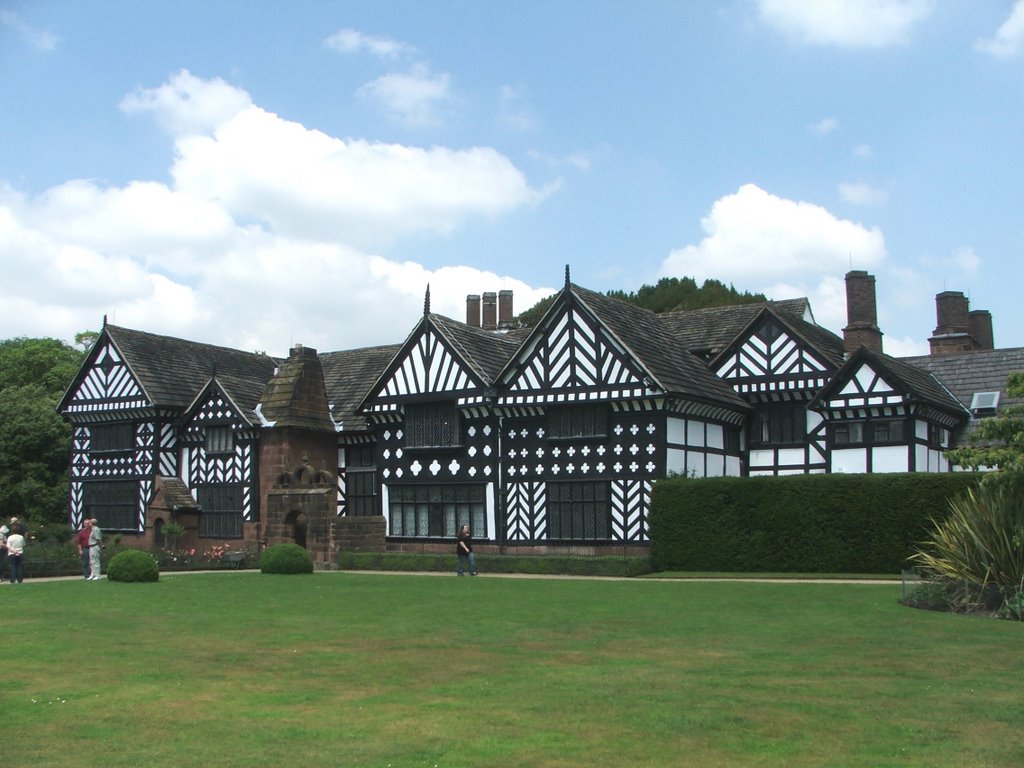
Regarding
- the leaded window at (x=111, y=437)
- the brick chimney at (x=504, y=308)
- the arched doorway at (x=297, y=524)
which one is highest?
the brick chimney at (x=504, y=308)

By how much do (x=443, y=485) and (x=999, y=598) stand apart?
2193cm

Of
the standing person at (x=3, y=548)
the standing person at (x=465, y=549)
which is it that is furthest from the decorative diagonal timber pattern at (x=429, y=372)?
the standing person at (x=3, y=548)

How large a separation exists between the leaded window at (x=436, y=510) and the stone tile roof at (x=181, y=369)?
6.58m

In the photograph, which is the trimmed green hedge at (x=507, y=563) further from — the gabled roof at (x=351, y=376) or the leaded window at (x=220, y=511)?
the leaded window at (x=220, y=511)

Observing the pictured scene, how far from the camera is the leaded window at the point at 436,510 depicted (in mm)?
37531

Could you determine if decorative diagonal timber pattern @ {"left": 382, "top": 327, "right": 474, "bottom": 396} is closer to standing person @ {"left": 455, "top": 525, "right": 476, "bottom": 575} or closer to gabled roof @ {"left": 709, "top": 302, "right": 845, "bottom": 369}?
standing person @ {"left": 455, "top": 525, "right": 476, "bottom": 575}

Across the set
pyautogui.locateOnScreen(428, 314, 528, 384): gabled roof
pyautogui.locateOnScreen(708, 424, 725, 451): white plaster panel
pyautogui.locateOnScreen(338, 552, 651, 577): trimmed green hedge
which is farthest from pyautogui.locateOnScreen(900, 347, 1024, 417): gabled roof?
pyautogui.locateOnScreen(428, 314, 528, 384): gabled roof

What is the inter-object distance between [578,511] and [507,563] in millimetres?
3193

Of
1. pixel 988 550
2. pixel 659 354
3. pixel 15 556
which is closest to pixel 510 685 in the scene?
pixel 988 550

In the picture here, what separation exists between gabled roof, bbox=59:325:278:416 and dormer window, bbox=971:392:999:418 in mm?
25420

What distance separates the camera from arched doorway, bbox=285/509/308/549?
3625 cm

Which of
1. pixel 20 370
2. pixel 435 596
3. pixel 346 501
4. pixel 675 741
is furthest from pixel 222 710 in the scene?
pixel 20 370

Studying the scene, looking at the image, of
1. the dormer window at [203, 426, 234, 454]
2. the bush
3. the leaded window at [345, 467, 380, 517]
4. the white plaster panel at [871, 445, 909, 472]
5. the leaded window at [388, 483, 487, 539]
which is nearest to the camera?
the bush

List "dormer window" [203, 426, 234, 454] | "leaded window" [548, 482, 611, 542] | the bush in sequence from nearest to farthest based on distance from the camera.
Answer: the bush, "leaded window" [548, 482, 611, 542], "dormer window" [203, 426, 234, 454]
